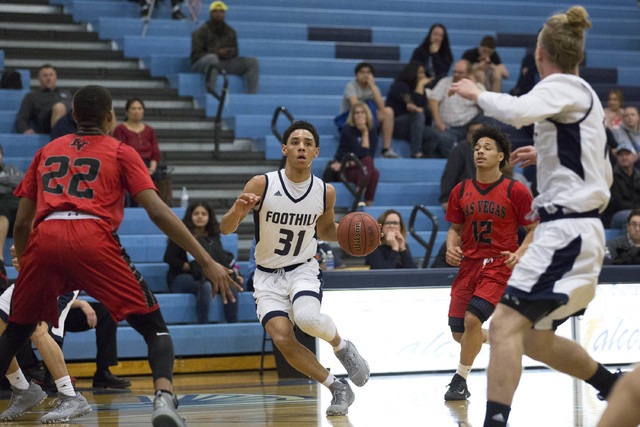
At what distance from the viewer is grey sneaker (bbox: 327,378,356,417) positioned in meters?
5.88

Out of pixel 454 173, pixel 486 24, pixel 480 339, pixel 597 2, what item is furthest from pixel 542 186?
pixel 597 2

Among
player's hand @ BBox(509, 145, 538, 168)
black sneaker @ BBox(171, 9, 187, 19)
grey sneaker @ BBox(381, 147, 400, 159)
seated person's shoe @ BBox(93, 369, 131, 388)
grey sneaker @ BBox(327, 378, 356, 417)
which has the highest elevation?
black sneaker @ BBox(171, 9, 187, 19)

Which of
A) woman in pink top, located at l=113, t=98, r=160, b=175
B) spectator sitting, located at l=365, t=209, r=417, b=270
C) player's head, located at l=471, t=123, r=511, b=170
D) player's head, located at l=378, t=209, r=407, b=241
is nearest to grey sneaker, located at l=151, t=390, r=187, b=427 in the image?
player's head, located at l=471, t=123, r=511, b=170

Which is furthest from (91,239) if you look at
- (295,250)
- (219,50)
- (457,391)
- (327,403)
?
(219,50)

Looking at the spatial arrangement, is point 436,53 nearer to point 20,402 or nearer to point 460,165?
point 460,165

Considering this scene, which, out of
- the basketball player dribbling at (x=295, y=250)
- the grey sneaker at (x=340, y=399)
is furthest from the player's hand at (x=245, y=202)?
the grey sneaker at (x=340, y=399)

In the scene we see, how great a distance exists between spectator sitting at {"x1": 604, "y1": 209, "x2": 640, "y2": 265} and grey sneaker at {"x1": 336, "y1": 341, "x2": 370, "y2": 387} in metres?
4.51

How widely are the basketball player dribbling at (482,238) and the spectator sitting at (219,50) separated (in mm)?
6363

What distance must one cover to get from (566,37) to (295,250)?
2.64 meters

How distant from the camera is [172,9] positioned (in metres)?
14.0

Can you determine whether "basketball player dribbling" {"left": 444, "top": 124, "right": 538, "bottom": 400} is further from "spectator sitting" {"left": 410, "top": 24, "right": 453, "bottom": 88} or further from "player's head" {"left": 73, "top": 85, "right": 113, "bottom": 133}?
"spectator sitting" {"left": 410, "top": 24, "right": 453, "bottom": 88}

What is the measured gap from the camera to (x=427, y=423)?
549 cm

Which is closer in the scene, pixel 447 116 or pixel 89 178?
pixel 89 178

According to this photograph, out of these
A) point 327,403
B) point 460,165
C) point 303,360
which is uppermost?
point 460,165
